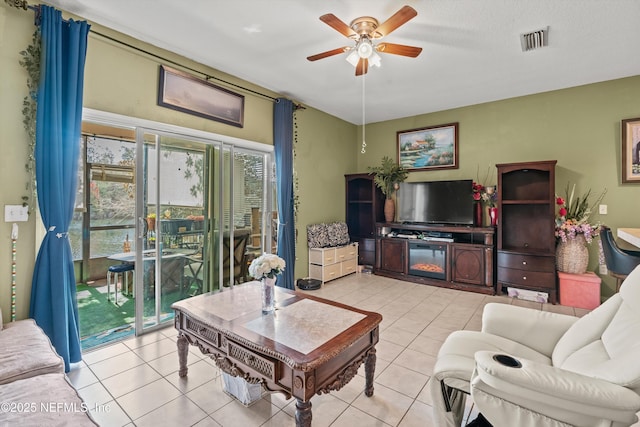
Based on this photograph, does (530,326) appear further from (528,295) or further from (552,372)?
(528,295)

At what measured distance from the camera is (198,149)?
350cm

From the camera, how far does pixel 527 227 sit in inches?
171

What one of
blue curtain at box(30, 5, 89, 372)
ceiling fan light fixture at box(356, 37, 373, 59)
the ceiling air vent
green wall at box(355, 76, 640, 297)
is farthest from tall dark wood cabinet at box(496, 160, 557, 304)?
blue curtain at box(30, 5, 89, 372)

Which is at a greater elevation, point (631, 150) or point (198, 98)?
point (198, 98)

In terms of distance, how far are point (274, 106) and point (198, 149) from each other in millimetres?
1336

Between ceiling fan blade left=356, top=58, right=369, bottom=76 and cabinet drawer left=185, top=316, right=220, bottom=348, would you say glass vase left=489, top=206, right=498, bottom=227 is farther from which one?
cabinet drawer left=185, top=316, right=220, bottom=348

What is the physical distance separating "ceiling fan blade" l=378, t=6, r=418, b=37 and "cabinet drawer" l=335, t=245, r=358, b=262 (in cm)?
336

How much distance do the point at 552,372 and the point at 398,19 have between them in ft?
7.49

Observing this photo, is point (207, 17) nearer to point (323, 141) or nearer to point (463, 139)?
point (323, 141)

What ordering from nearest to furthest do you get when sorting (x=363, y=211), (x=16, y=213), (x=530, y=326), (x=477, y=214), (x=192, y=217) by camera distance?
(x=530, y=326) < (x=16, y=213) < (x=192, y=217) < (x=477, y=214) < (x=363, y=211)

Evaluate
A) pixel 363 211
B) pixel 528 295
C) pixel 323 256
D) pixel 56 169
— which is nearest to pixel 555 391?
pixel 56 169

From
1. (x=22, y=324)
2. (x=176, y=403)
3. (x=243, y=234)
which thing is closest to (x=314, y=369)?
(x=176, y=403)

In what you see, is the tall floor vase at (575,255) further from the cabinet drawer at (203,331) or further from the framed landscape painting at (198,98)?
the framed landscape painting at (198,98)

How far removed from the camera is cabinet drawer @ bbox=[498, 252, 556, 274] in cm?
385
